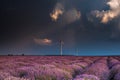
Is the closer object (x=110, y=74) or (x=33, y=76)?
(x=33, y=76)

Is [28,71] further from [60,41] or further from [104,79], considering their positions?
[60,41]

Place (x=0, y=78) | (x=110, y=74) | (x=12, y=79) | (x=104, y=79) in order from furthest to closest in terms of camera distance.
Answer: (x=110, y=74) → (x=104, y=79) → (x=0, y=78) → (x=12, y=79)

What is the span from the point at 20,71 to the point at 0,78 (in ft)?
12.6

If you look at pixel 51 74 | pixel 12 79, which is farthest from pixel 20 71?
pixel 12 79

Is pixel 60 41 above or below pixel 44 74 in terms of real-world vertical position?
above

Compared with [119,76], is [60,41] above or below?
above

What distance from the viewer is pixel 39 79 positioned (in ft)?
38.3

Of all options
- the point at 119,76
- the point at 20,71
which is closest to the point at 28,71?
the point at 20,71

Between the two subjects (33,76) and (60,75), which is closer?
(33,76)

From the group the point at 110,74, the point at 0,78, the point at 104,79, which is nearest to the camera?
the point at 0,78

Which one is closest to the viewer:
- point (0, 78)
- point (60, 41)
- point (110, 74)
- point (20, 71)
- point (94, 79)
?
point (0, 78)

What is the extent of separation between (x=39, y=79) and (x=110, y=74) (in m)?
6.87

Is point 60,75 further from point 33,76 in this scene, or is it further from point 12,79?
point 12,79

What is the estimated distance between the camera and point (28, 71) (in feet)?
42.3
